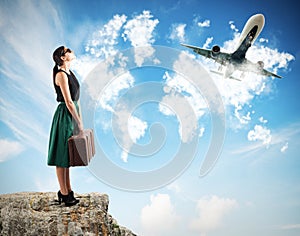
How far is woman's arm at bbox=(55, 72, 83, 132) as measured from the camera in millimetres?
4945

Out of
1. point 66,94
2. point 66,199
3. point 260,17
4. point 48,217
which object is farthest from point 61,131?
point 260,17

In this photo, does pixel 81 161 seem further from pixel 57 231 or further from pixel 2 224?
pixel 2 224

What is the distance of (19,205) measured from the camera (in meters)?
6.17

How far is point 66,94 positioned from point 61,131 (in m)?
0.70

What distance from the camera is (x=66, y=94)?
195 inches

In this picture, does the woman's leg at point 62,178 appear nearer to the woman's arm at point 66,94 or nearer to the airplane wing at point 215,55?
the woman's arm at point 66,94

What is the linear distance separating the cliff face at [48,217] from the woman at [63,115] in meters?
0.99

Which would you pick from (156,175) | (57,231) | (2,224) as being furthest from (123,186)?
(2,224)

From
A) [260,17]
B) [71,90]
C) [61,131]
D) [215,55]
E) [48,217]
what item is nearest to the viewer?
[61,131]

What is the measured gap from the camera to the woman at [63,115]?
16.5 feet

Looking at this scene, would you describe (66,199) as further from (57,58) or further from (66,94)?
(57,58)

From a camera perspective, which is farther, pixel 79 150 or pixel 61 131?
pixel 61 131

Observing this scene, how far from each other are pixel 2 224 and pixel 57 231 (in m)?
1.19

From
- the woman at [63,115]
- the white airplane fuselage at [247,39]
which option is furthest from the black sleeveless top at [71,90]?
the white airplane fuselage at [247,39]
